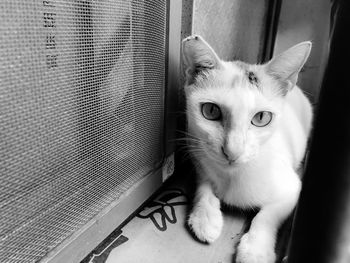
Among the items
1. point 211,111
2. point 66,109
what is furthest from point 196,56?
point 66,109

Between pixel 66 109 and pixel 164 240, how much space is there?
15.4 inches

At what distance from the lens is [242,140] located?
66cm

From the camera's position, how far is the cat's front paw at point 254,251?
63cm

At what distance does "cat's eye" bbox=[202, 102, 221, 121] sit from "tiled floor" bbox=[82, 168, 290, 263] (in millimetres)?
272

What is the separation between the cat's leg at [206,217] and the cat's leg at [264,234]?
0.22 feet

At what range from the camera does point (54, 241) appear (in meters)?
0.54

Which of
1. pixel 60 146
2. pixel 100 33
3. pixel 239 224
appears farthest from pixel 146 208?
pixel 100 33

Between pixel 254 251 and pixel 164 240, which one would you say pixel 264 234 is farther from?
pixel 164 240

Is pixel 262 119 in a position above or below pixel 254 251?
above

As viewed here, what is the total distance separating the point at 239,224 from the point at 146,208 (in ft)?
0.81

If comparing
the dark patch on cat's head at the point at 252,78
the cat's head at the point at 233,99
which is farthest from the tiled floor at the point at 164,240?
the dark patch on cat's head at the point at 252,78

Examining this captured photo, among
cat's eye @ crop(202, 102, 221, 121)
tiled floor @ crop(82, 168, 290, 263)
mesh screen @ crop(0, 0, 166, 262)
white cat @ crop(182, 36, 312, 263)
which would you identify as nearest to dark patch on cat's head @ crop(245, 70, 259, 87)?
white cat @ crop(182, 36, 312, 263)

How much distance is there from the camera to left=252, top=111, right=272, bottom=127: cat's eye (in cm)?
71

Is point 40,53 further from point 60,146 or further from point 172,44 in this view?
point 172,44
